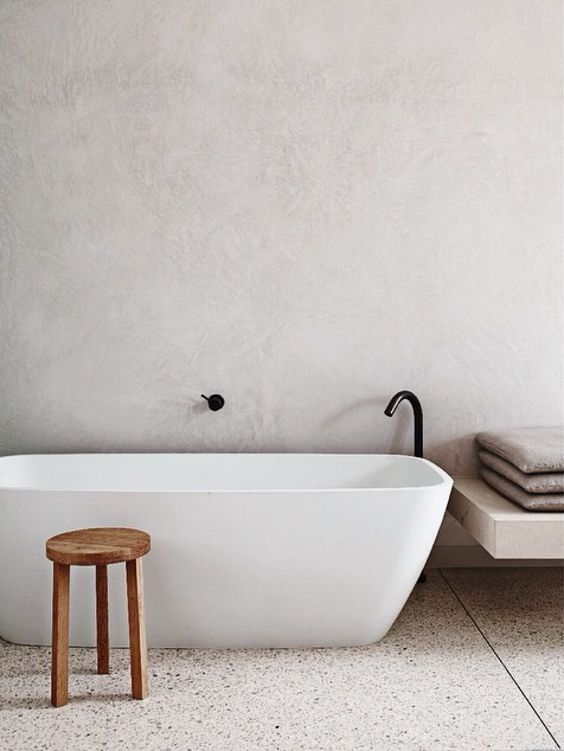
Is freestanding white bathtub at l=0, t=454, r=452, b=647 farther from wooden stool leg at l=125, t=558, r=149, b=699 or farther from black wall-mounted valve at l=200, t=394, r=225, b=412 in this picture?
black wall-mounted valve at l=200, t=394, r=225, b=412

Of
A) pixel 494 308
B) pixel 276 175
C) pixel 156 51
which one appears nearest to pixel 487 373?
pixel 494 308

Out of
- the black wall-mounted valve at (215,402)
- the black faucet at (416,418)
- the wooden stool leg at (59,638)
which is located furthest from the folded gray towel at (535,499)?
the wooden stool leg at (59,638)

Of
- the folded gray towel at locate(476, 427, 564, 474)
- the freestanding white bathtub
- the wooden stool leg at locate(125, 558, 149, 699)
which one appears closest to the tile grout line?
the freestanding white bathtub

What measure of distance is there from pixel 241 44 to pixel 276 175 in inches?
19.9

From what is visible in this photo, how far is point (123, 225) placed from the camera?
311 cm

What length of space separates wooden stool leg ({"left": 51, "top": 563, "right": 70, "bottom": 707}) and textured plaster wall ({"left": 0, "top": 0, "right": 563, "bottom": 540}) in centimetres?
101

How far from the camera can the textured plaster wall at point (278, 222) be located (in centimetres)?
307

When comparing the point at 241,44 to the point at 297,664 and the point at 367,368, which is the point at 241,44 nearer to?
the point at 367,368

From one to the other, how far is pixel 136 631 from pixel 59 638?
207 mm

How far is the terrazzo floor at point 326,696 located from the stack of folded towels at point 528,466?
450 millimetres

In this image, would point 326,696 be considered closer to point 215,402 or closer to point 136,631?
point 136,631

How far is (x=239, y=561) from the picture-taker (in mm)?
2418

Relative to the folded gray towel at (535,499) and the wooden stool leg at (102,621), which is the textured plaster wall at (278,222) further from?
the wooden stool leg at (102,621)

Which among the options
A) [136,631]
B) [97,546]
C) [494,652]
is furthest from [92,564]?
[494,652]
